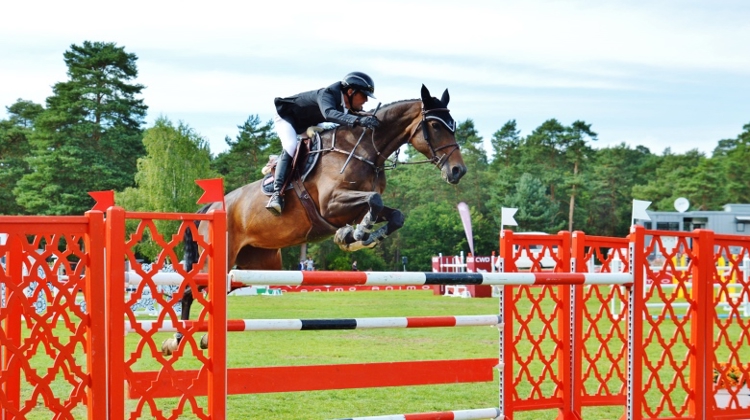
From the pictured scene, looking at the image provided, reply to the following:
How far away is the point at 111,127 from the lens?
42906mm

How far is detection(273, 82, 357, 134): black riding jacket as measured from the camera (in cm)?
584

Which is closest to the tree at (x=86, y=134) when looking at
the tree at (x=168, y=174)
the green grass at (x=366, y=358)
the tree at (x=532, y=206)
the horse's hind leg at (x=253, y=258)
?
the tree at (x=168, y=174)

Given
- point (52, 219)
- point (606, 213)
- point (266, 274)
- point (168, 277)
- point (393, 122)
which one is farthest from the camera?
Result: point (606, 213)

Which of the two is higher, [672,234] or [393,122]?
[393,122]

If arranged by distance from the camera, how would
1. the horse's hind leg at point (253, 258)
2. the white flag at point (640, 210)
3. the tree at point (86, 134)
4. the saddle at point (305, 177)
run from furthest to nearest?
the tree at point (86, 134)
the white flag at point (640, 210)
the horse's hind leg at point (253, 258)
the saddle at point (305, 177)

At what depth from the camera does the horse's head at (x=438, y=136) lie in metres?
5.86

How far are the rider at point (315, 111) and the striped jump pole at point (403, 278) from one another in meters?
2.13

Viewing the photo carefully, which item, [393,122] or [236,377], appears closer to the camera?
[236,377]

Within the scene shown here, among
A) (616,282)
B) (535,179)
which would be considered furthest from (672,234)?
(535,179)

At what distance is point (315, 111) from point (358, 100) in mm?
419

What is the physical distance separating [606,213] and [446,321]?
5554 centimetres

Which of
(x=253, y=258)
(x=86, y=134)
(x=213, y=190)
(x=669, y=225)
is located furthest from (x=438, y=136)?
(x=669, y=225)

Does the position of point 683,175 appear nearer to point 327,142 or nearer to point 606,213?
point 606,213

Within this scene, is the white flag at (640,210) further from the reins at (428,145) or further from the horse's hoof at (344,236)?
the horse's hoof at (344,236)
